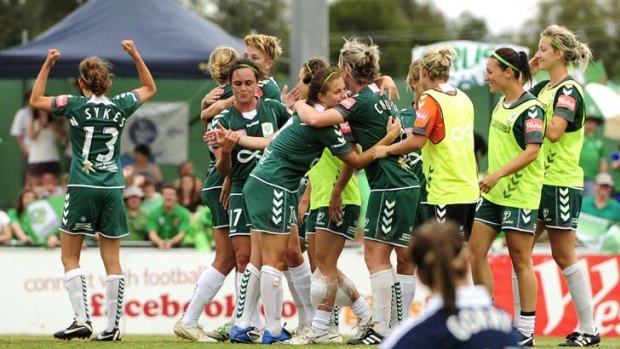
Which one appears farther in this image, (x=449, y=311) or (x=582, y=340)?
(x=582, y=340)

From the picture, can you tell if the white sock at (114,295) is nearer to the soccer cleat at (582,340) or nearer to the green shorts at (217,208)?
the green shorts at (217,208)

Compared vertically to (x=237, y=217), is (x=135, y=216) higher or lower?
lower

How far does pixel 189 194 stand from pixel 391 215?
742 cm

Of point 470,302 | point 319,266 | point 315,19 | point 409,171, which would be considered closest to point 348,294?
point 319,266

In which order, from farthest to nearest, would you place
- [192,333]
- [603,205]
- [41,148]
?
1. [41,148]
2. [603,205]
3. [192,333]

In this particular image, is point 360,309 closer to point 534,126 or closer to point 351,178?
point 351,178

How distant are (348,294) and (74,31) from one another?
951cm

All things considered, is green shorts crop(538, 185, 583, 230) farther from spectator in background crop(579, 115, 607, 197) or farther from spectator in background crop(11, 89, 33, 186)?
spectator in background crop(11, 89, 33, 186)

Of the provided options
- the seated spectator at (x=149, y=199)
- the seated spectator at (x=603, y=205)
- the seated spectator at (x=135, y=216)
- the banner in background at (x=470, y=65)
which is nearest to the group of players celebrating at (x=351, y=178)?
the seated spectator at (x=135, y=216)

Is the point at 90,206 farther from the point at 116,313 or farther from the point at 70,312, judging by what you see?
the point at 70,312

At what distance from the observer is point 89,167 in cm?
1017

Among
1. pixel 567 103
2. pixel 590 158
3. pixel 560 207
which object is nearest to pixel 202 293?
pixel 560 207

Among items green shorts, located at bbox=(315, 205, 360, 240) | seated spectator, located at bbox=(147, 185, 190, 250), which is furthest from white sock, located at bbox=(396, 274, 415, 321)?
seated spectator, located at bbox=(147, 185, 190, 250)

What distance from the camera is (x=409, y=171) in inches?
375
